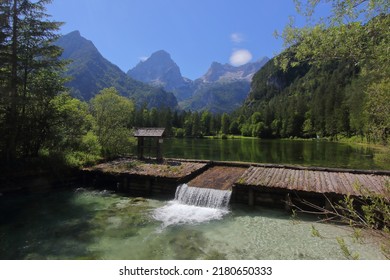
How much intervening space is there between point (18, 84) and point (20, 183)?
791 centimetres

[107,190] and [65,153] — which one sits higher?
[65,153]

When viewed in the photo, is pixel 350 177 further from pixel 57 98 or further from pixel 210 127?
pixel 210 127

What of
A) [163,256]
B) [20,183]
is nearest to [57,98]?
[20,183]

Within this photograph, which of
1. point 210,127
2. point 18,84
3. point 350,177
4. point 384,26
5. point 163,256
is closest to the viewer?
point 384,26

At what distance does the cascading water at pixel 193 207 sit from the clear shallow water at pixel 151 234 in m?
0.12

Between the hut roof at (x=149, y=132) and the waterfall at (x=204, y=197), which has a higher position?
the hut roof at (x=149, y=132)

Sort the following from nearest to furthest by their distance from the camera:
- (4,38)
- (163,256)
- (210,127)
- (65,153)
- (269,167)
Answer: (163,256) → (4,38) → (269,167) → (65,153) → (210,127)

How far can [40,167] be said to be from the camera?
20859 mm

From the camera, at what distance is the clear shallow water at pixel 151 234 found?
10625mm

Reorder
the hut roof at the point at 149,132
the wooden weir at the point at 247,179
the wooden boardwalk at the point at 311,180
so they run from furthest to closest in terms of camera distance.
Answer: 1. the hut roof at the point at 149,132
2. the wooden weir at the point at 247,179
3. the wooden boardwalk at the point at 311,180

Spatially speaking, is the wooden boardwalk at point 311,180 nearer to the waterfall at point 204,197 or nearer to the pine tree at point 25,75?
the waterfall at point 204,197

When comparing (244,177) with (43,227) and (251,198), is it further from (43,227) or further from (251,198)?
(43,227)

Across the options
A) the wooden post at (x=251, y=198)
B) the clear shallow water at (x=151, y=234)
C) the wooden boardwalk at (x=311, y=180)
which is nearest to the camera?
the clear shallow water at (x=151, y=234)

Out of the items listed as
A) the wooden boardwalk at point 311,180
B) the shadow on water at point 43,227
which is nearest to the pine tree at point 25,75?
the shadow on water at point 43,227
